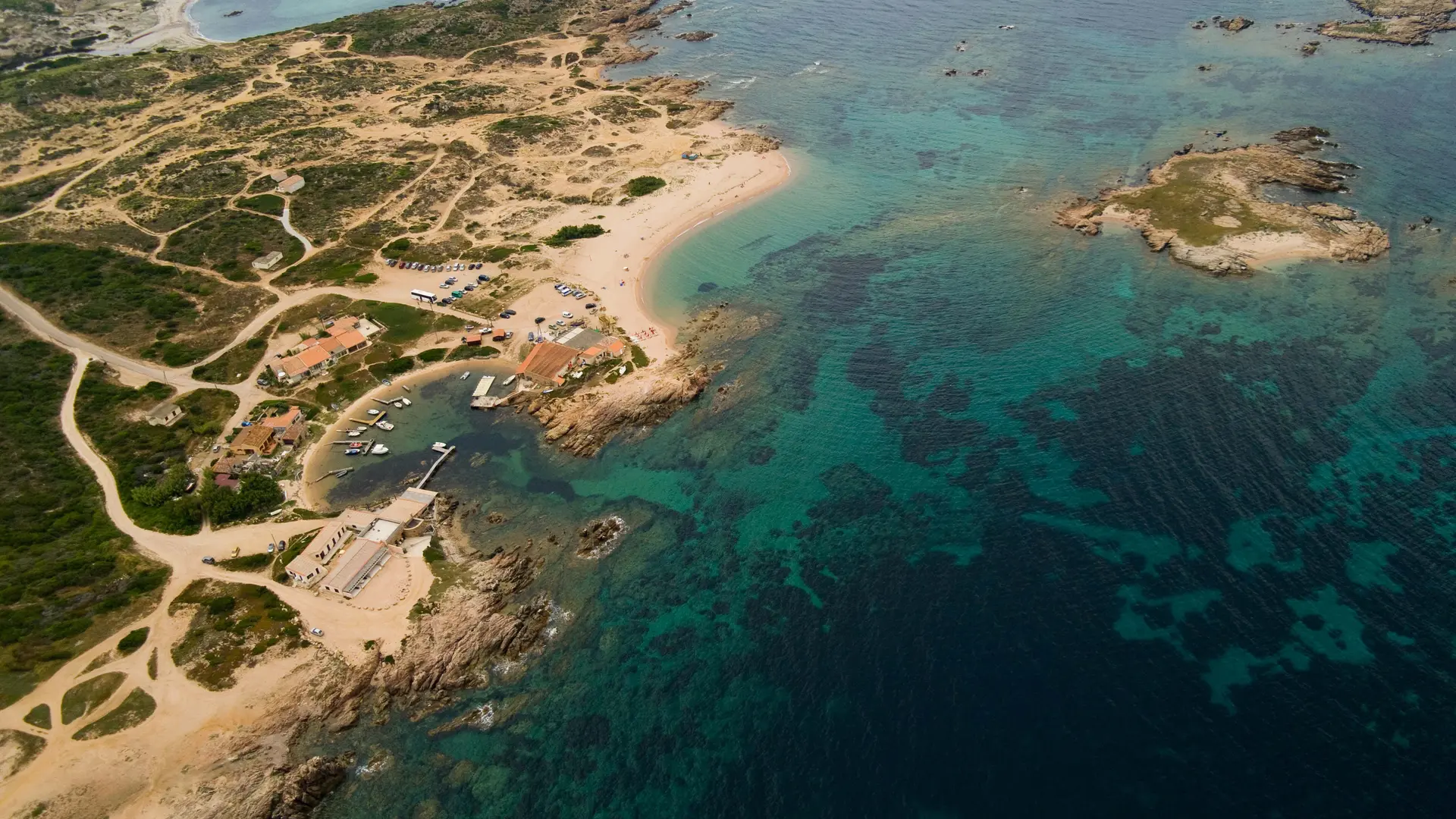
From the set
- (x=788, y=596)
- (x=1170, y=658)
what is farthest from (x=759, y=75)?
(x=1170, y=658)

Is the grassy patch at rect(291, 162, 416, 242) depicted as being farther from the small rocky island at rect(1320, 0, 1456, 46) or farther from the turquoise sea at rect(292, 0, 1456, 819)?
the small rocky island at rect(1320, 0, 1456, 46)

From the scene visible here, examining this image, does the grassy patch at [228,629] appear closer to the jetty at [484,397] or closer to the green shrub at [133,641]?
the green shrub at [133,641]

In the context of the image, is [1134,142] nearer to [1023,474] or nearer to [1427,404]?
[1427,404]

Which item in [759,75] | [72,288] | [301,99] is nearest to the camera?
[72,288]

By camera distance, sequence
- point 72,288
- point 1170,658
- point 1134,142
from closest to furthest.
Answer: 1. point 1170,658
2. point 72,288
3. point 1134,142

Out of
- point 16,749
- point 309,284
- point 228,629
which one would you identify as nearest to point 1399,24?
point 309,284

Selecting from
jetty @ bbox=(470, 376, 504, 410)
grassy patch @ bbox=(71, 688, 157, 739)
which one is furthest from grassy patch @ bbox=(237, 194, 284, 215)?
grassy patch @ bbox=(71, 688, 157, 739)

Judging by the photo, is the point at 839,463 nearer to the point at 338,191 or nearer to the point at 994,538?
the point at 994,538
